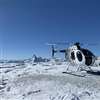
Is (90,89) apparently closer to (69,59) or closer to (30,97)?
(30,97)

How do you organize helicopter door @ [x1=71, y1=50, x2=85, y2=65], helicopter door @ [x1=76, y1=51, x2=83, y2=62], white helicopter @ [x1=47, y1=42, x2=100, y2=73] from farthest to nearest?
helicopter door @ [x1=76, y1=51, x2=83, y2=62], helicopter door @ [x1=71, y1=50, x2=85, y2=65], white helicopter @ [x1=47, y1=42, x2=100, y2=73]

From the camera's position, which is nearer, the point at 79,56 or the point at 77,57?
the point at 79,56

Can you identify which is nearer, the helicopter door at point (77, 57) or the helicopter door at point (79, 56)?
the helicopter door at point (77, 57)

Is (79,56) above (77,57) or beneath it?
above

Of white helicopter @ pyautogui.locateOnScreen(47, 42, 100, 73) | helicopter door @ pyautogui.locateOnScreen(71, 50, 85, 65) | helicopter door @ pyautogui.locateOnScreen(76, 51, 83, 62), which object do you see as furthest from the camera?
helicopter door @ pyautogui.locateOnScreen(76, 51, 83, 62)

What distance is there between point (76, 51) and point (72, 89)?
10.4 metres

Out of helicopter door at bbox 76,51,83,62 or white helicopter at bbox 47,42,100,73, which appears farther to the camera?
helicopter door at bbox 76,51,83,62

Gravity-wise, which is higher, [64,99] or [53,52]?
[53,52]

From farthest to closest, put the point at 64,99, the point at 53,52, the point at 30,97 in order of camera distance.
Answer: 1. the point at 53,52
2. the point at 30,97
3. the point at 64,99

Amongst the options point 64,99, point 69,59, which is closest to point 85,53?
point 69,59

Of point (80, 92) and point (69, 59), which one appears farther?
point (69, 59)

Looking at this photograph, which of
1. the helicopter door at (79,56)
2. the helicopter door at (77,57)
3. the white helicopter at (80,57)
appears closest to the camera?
the white helicopter at (80,57)

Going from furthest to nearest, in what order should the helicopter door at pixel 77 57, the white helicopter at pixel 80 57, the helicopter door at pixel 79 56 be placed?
the helicopter door at pixel 79 56
the helicopter door at pixel 77 57
the white helicopter at pixel 80 57

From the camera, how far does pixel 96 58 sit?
20.1 m
